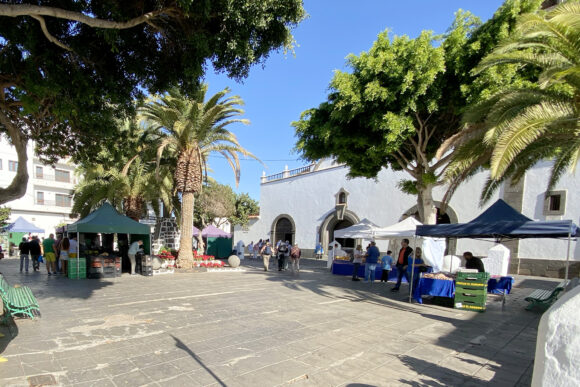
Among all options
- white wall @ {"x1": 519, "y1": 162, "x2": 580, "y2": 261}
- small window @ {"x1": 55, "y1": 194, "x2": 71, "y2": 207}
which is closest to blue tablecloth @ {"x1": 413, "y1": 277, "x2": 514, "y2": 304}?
white wall @ {"x1": 519, "y1": 162, "x2": 580, "y2": 261}

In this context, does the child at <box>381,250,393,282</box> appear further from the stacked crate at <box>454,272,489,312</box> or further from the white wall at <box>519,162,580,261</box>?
the white wall at <box>519,162,580,261</box>

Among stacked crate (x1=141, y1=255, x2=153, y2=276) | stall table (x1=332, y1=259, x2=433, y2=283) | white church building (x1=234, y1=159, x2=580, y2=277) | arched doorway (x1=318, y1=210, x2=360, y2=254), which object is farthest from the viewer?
arched doorway (x1=318, y1=210, x2=360, y2=254)

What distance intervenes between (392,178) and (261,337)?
18.6m

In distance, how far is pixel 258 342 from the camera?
525 cm

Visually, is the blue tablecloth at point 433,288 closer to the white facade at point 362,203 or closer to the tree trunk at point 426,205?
the tree trunk at point 426,205

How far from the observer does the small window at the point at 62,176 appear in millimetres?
38406

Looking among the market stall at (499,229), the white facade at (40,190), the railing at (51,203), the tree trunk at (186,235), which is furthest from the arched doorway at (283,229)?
the railing at (51,203)

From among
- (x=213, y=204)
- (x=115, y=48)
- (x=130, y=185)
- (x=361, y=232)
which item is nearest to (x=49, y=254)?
(x=130, y=185)

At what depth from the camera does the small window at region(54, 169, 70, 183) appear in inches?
1512

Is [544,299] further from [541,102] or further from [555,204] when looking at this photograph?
[555,204]

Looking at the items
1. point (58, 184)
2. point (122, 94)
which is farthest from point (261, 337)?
point (58, 184)

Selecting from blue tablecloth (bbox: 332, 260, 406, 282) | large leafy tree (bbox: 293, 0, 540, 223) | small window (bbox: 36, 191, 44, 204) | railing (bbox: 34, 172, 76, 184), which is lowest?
blue tablecloth (bbox: 332, 260, 406, 282)

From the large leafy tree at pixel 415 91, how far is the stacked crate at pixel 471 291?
9.60ft

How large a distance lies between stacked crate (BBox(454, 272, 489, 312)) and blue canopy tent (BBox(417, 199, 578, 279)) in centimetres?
106
